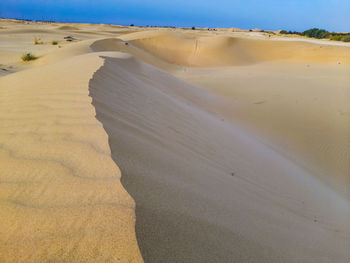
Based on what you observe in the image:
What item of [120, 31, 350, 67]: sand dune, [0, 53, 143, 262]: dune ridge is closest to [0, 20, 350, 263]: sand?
[0, 53, 143, 262]: dune ridge

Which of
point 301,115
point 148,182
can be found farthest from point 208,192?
point 301,115

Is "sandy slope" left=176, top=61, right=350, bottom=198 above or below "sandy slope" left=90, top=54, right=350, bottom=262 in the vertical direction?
below

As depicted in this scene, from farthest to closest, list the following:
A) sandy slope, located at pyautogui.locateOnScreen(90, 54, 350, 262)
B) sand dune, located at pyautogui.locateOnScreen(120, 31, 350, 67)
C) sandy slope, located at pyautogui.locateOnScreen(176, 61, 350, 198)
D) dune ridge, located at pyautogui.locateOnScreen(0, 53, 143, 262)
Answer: sand dune, located at pyautogui.locateOnScreen(120, 31, 350, 67)
sandy slope, located at pyautogui.locateOnScreen(176, 61, 350, 198)
sandy slope, located at pyautogui.locateOnScreen(90, 54, 350, 262)
dune ridge, located at pyautogui.locateOnScreen(0, 53, 143, 262)

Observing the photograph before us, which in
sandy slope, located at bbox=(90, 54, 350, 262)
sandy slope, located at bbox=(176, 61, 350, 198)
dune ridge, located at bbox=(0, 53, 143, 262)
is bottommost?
sandy slope, located at bbox=(176, 61, 350, 198)

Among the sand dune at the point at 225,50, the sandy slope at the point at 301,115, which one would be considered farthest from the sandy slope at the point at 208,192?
the sand dune at the point at 225,50

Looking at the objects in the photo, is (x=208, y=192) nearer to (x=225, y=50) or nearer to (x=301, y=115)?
(x=301, y=115)

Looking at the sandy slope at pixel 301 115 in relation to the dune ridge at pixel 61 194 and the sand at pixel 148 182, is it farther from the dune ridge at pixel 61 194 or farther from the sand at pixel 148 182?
the dune ridge at pixel 61 194

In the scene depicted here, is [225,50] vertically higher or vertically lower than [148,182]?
lower

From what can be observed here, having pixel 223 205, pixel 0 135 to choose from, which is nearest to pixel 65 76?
pixel 0 135

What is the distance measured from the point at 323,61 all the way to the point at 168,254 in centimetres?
1601

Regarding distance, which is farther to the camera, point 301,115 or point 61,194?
point 301,115

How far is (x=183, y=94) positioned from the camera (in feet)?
18.8

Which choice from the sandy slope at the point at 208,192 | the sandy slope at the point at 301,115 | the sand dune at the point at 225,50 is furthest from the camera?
the sand dune at the point at 225,50

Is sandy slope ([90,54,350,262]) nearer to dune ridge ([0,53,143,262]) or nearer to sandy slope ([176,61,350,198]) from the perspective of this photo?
dune ridge ([0,53,143,262])
